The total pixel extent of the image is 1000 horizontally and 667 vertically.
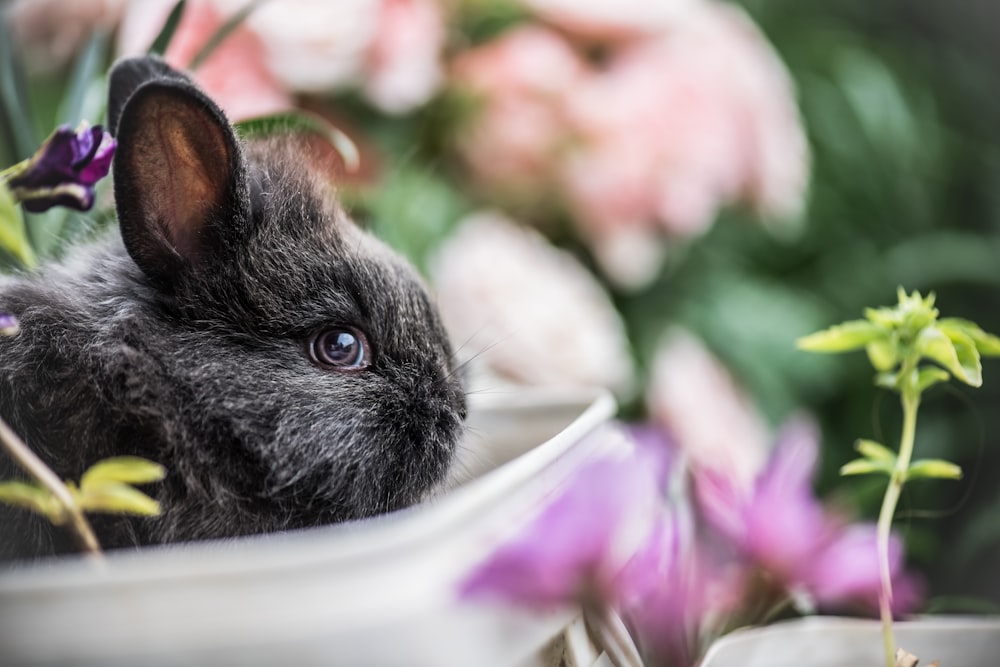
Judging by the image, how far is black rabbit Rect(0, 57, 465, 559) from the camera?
30 centimetres

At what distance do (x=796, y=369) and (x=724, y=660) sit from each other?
619 mm

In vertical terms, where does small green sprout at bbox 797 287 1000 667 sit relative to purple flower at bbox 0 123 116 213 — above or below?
below

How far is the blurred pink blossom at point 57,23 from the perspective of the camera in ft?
2.28

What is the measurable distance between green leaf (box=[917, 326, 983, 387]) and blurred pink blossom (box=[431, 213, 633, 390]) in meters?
0.38

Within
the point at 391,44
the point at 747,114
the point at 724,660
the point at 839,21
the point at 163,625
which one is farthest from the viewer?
the point at 839,21

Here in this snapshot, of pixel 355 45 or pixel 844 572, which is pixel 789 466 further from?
pixel 355 45

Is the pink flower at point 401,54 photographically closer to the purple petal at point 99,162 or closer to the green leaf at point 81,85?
the green leaf at point 81,85

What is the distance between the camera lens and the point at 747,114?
80 centimetres

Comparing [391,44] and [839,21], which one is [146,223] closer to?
[391,44]

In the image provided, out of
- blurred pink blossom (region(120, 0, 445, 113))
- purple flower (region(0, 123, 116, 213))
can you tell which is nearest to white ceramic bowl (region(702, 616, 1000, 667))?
purple flower (region(0, 123, 116, 213))

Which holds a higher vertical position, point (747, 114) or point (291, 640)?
point (291, 640)

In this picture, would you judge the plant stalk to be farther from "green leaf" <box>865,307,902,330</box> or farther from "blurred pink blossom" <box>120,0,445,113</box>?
"blurred pink blossom" <box>120,0,445,113</box>

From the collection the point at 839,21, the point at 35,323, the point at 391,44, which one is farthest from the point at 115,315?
the point at 839,21

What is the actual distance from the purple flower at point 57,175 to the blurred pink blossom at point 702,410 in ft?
1.48
